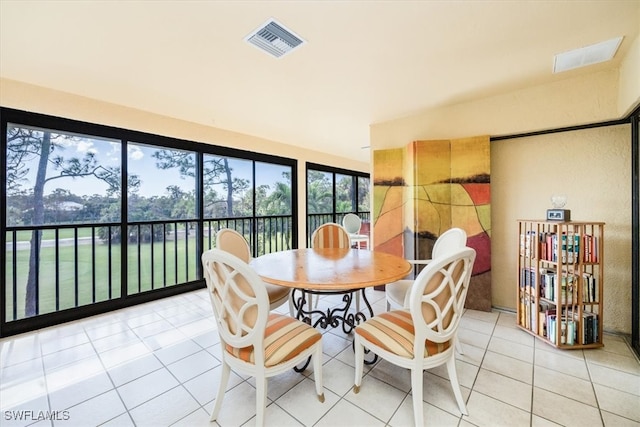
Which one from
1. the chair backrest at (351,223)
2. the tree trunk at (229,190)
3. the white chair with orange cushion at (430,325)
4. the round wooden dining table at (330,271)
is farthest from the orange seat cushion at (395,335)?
the chair backrest at (351,223)

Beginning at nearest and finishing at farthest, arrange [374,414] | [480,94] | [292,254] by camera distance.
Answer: [374,414], [292,254], [480,94]

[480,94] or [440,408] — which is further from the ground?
[480,94]

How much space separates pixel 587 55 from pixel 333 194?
466cm

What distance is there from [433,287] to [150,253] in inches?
148

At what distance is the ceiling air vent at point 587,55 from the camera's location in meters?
1.91

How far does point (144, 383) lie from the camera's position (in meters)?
1.77

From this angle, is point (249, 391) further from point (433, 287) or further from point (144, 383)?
point (433, 287)

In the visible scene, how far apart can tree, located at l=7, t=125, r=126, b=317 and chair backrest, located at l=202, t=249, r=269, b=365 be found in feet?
8.88

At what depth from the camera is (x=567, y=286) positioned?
7.06 ft

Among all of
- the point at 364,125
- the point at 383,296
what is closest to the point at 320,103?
the point at 364,125

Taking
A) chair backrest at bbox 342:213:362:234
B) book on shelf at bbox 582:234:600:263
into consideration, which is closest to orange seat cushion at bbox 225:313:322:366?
book on shelf at bbox 582:234:600:263

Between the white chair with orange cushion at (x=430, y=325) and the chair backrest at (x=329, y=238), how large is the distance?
1602mm

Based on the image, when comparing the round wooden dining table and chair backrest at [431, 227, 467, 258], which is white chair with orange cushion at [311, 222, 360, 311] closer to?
the round wooden dining table

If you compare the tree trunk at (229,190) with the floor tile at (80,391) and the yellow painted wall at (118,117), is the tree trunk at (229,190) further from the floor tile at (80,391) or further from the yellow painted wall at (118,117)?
the floor tile at (80,391)
